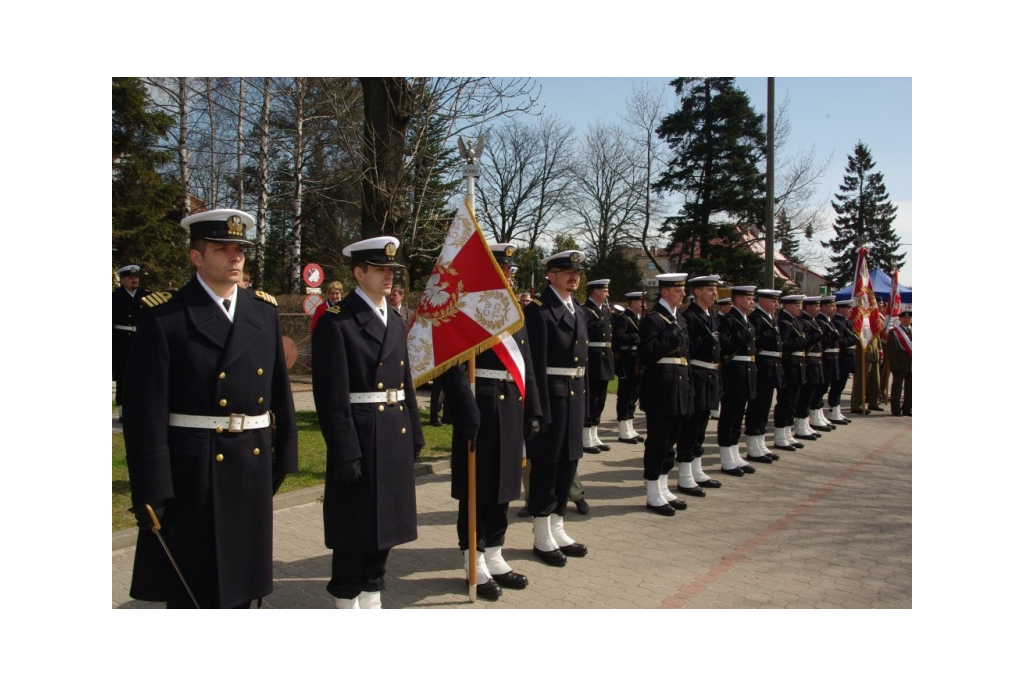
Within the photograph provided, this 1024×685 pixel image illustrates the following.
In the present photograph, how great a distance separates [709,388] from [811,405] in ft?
19.5

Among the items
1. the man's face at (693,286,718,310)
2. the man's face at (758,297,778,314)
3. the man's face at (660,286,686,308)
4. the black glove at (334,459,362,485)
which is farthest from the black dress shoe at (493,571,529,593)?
the man's face at (758,297,778,314)

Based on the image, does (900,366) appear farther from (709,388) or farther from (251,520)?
(251,520)

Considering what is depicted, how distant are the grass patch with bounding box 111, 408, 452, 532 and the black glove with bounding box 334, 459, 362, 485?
1.96 meters

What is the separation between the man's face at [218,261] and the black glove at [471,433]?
74.1 inches

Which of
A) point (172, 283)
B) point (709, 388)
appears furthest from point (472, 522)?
point (172, 283)

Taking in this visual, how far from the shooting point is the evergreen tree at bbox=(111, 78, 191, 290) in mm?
20359

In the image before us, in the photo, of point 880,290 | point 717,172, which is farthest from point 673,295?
point 717,172

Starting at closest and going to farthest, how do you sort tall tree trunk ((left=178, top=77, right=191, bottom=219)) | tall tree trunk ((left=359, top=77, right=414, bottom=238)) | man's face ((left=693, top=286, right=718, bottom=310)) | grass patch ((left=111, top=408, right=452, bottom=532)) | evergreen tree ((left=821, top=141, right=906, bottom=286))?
grass patch ((left=111, top=408, right=452, bottom=532)) < man's face ((left=693, top=286, right=718, bottom=310)) < tall tree trunk ((left=359, top=77, right=414, bottom=238)) < tall tree trunk ((left=178, top=77, right=191, bottom=219)) < evergreen tree ((left=821, top=141, right=906, bottom=286))

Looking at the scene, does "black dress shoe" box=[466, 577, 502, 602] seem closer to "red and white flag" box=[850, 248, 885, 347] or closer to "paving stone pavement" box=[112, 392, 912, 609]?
"paving stone pavement" box=[112, 392, 912, 609]

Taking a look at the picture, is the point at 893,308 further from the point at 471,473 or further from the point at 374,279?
the point at 374,279

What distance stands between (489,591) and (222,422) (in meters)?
2.39

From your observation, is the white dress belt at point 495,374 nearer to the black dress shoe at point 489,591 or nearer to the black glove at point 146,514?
the black dress shoe at point 489,591

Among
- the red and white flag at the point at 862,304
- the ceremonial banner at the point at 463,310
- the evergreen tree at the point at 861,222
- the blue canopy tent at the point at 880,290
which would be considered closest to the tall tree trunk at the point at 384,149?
the ceremonial banner at the point at 463,310

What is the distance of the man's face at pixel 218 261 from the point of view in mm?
3570
